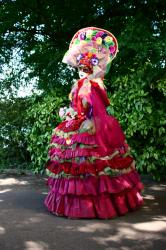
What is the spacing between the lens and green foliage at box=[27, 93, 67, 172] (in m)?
7.58

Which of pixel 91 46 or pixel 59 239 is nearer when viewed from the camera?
pixel 59 239

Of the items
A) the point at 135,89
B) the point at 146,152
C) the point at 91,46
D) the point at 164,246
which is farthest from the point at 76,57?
the point at 164,246

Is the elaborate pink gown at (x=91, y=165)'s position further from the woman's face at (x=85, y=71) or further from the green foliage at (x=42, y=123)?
the green foliage at (x=42, y=123)

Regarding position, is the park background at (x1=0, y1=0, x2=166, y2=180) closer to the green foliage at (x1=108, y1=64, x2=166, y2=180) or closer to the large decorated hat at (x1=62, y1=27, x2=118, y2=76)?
the green foliage at (x1=108, y1=64, x2=166, y2=180)

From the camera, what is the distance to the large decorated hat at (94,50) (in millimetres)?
5551

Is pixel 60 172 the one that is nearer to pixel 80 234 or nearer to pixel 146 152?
pixel 80 234

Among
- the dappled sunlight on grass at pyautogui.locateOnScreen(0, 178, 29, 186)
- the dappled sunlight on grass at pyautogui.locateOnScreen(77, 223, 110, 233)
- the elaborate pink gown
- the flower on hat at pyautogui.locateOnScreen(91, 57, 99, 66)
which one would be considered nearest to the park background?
the dappled sunlight on grass at pyautogui.locateOnScreen(0, 178, 29, 186)

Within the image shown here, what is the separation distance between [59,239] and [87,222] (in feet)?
2.26

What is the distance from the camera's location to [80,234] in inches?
179

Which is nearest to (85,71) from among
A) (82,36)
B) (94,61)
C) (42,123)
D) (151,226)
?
(94,61)

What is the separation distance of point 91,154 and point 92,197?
55cm

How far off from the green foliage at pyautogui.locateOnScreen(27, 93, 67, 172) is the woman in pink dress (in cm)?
192

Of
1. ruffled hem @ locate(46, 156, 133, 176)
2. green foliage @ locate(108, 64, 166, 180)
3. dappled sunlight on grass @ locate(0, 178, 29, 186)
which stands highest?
green foliage @ locate(108, 64, 166, 180)

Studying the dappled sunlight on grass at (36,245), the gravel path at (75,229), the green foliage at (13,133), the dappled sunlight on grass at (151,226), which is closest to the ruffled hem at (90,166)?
the gravel path at (75,229)
